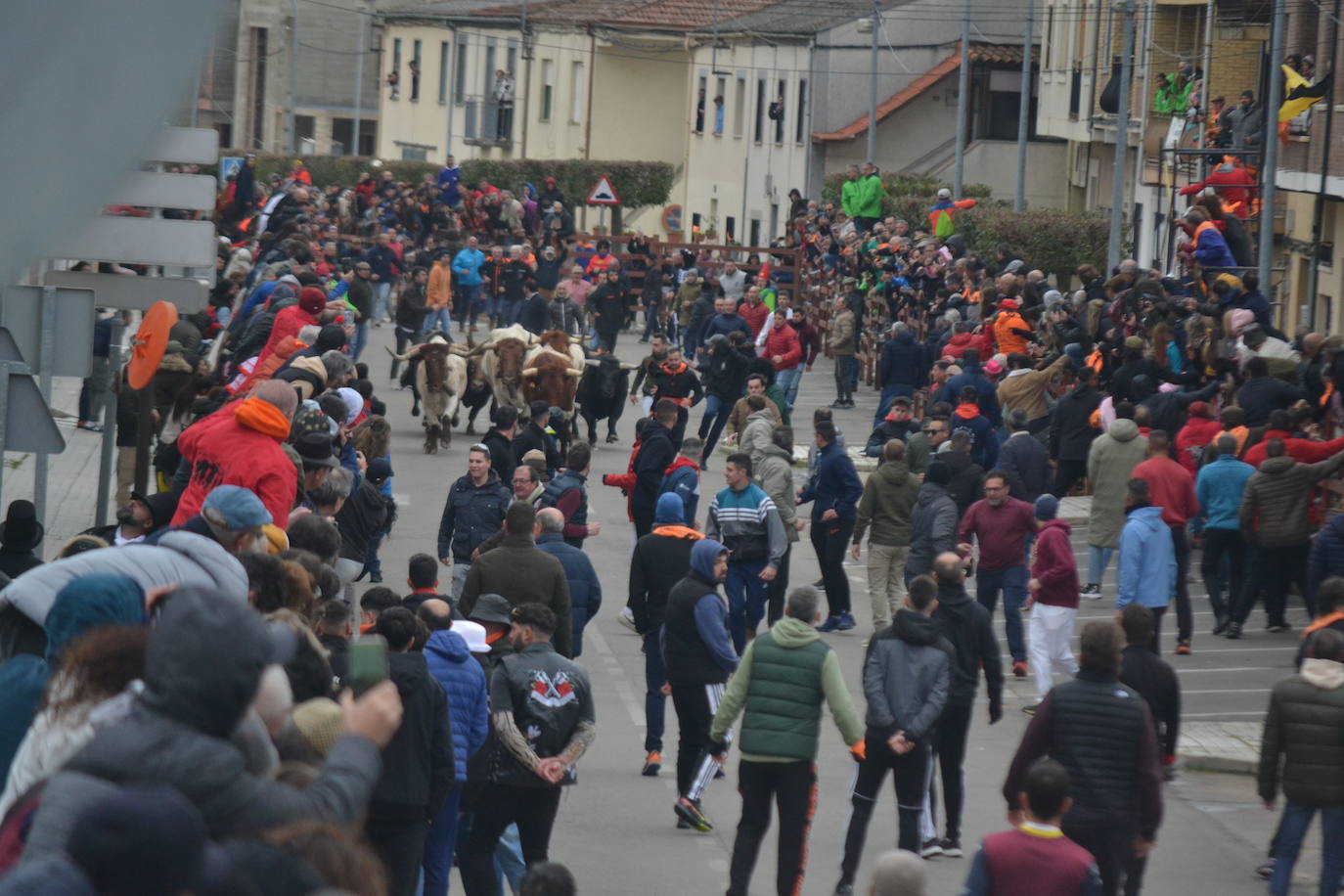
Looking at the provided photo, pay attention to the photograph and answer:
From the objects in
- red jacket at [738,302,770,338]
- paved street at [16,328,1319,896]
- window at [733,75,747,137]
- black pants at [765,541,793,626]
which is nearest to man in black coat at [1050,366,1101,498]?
paved street at [16,328,1319,896]

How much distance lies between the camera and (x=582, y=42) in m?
66.1

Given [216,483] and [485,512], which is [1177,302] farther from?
[216,483]

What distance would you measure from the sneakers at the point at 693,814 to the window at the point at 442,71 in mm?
64662

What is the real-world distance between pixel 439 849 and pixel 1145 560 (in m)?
7.74

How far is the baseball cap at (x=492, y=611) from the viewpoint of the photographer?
991 cm

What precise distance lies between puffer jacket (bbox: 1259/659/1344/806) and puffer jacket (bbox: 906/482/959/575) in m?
5.57

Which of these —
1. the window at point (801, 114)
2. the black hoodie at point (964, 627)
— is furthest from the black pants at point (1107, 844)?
the window at point (801, 114)

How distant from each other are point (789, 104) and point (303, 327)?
132ft

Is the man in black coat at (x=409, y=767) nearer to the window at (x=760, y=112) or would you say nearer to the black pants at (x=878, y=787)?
the black pants at (x=878, y=787)

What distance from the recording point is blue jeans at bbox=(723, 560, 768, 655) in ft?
49.4

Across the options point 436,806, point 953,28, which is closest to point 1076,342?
point 436,806

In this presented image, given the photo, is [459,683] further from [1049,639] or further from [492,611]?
[1049,639]

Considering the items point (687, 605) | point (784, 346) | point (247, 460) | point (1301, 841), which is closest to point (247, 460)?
point (247, 460)

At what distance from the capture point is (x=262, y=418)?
1025 cm
